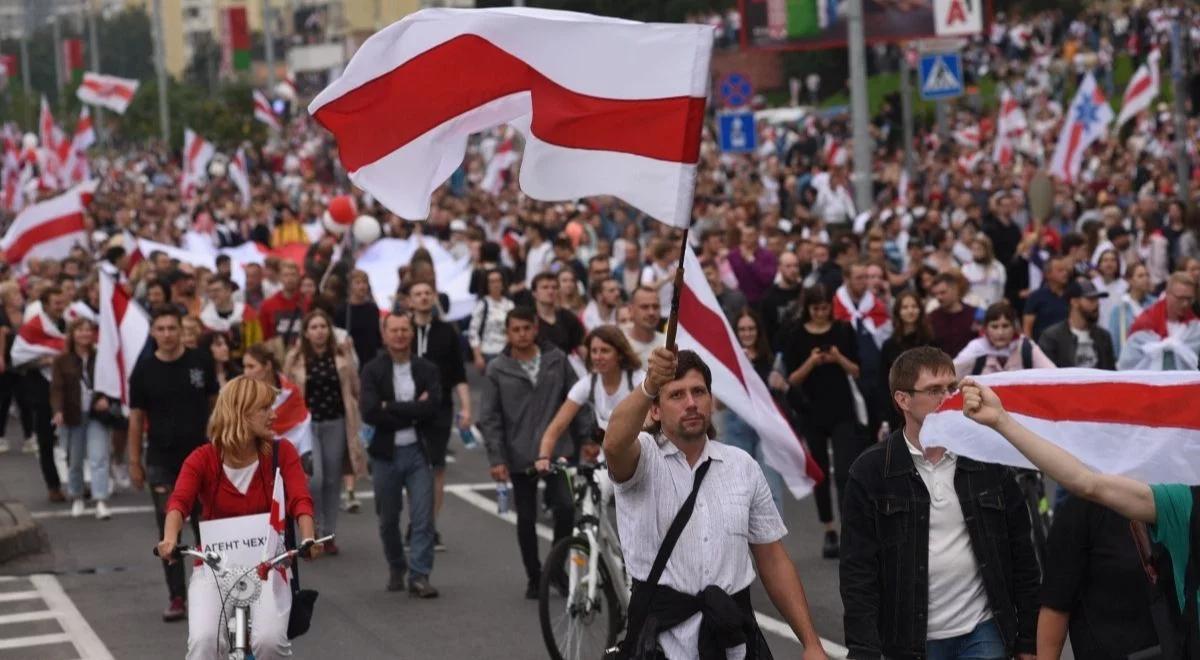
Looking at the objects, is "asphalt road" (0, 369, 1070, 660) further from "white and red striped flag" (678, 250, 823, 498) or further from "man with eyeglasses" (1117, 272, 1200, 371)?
"man with eyeglasses" (1117, 272, 1200, 371)

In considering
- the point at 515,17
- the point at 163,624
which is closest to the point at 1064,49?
the point at 163,624

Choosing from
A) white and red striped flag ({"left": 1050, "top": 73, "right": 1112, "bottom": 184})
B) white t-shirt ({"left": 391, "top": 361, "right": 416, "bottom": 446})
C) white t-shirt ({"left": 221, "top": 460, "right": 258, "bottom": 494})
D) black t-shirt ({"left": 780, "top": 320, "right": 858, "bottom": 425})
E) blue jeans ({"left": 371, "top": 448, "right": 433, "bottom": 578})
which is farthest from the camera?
white and red striped flag ({"left": 1050, "top": 73, "right": 1112, "bottom": 184})

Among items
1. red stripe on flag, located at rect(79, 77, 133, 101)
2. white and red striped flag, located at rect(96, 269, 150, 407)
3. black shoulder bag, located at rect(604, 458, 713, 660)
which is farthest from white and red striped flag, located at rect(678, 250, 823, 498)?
red stripe on flag, located at rect(79, 77, 133, 101)

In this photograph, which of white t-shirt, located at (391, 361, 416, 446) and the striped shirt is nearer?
the striped shirt

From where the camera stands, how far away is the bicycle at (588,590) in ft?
32.7

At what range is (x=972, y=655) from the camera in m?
6.62

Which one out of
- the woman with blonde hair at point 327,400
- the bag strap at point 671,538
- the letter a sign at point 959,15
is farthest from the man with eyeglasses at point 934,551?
the letter a sign at point 959,15

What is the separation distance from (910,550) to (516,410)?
557cm

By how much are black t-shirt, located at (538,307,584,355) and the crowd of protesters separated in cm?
3

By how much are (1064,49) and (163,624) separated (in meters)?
42.0

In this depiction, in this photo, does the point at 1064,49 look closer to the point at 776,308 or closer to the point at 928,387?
the point at 776,308

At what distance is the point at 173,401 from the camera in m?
12.2

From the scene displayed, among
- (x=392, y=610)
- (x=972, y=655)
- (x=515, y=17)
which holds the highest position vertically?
(x=515, y=17)

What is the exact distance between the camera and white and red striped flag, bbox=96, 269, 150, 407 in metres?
15.6
